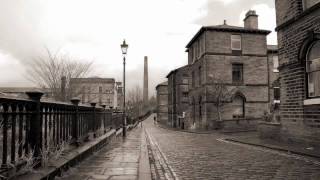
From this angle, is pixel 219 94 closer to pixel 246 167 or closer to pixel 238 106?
pixel 238 106

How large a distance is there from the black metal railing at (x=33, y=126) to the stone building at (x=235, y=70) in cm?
2935

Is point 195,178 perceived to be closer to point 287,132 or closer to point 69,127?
point 69,127

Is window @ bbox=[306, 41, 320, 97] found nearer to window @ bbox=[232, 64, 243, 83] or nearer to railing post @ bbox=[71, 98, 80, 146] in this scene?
railing post @ bbox=[71, 98, 80, 146]

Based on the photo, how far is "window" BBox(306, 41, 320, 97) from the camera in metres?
14.6

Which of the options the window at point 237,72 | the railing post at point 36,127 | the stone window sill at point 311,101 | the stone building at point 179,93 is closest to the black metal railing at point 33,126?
the railing post at point 36,127

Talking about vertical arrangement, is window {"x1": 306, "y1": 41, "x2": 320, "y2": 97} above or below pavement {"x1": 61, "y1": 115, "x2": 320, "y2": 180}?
above

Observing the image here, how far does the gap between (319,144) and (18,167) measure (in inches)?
458

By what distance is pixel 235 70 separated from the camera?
131 feet

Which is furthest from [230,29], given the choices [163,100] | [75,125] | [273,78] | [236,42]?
[163,100]

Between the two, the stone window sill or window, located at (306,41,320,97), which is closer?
the stone window sill

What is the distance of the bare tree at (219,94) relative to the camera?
38.1 meters

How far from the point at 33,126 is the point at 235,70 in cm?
3510

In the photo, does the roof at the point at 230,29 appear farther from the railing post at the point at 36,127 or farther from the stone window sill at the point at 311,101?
the railing post at the point at 36,127

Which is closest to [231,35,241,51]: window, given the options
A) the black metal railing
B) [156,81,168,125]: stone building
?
the black metal railing
